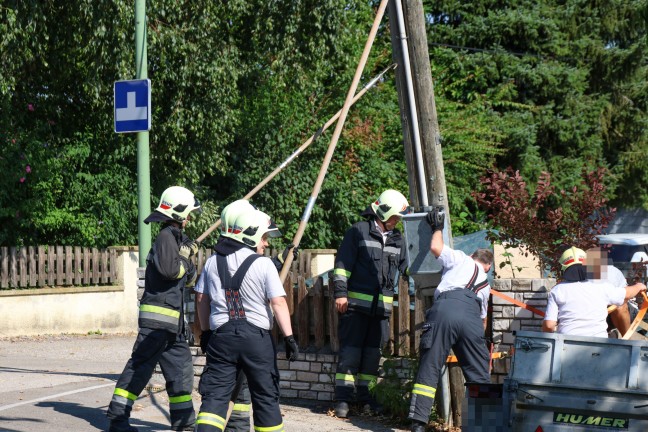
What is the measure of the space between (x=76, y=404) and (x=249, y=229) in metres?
3.27

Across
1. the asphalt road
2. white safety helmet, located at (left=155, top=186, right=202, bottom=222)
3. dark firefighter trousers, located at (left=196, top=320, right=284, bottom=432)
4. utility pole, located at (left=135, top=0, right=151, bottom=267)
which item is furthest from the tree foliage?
dark firefighter trousers, located at (left=196, top=320, right=284, bottom=432)

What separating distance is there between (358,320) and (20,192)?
1031cm

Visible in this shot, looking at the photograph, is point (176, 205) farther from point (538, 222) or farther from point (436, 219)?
point (538, 222)

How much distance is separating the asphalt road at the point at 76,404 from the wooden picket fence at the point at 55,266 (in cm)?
345

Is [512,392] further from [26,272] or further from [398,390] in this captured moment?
[26,272]

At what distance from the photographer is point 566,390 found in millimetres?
6168

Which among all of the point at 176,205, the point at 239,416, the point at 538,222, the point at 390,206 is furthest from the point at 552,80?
the point at 239,416

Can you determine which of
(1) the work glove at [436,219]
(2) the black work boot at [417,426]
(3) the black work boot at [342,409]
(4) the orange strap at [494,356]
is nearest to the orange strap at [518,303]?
(4) the orange strap at [494,356]

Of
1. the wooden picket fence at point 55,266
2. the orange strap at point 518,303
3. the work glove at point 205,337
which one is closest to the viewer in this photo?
the work glove at point 205,337

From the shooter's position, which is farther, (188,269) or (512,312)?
(512,312)

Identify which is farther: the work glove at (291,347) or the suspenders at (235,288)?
the work glove at (291,347)

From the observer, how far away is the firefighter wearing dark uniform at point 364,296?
8.74m

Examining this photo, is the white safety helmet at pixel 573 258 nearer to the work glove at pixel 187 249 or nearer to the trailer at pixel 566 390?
the trailer at pixel 566 390

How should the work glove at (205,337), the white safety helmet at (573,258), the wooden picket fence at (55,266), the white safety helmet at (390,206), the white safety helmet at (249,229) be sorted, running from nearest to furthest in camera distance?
the white safety helmet at (249,229)
the work glove at (205,337)
the white safety helmet at (573,258)
the white safety helmet at (390,206)
the wooden picket fence at (55,266)
